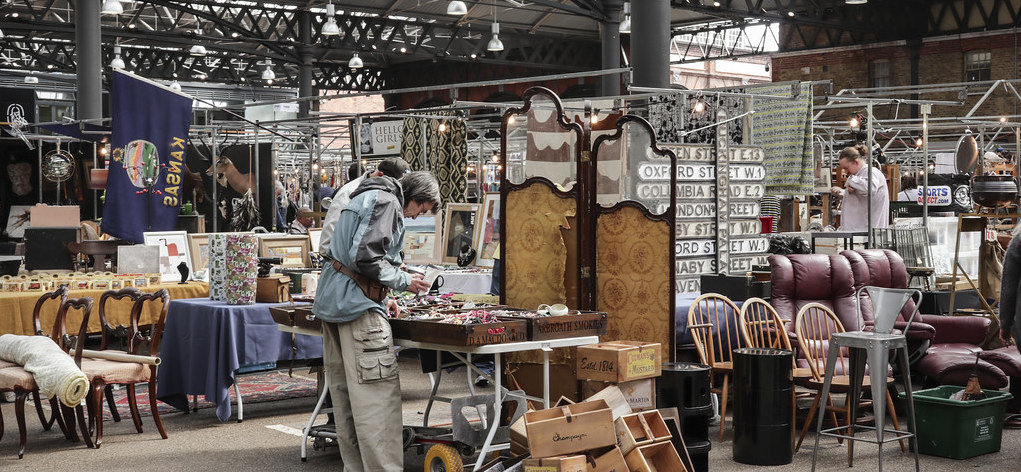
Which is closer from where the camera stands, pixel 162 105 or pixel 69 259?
pixel 162 105

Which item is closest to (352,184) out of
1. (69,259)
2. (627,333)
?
(627,333)

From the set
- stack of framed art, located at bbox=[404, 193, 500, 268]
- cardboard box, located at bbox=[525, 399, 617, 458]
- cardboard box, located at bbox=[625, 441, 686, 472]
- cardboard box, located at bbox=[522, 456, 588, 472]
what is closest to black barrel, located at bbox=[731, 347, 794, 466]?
cardboard box, located at bbox=[625, 441, 686, 472]

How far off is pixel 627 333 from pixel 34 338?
342cm

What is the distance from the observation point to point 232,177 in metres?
11.6

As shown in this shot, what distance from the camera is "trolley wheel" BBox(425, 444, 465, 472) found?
4652mm

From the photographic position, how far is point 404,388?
7.66 m

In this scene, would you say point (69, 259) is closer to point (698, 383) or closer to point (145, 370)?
point (145, 370)

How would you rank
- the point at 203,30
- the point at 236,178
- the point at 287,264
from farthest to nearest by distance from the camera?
the point at 203,30 → the point at 236,178 → the point at 287,264

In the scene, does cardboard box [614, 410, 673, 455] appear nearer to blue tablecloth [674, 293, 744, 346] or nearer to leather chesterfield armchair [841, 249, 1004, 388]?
blue tablecloth [674, 293, 744, 346]

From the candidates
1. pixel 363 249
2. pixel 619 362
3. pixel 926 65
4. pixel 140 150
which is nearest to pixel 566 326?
pixel 619 362

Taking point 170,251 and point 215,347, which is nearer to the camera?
point 215,347

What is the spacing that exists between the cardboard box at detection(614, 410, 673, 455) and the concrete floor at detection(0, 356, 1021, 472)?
1.02m

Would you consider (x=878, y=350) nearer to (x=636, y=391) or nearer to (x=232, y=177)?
(x=636, y=391)

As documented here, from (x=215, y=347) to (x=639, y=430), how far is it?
10.1 feet
